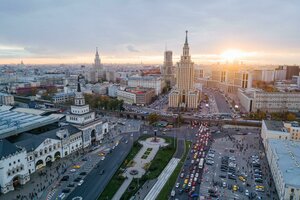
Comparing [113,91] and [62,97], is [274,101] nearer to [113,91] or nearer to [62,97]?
[113,91]

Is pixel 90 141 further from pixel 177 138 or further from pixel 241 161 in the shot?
pixel 241 161

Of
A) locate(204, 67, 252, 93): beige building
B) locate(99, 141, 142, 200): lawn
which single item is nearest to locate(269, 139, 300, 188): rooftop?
locate(99, 141, 142, 200): lawn

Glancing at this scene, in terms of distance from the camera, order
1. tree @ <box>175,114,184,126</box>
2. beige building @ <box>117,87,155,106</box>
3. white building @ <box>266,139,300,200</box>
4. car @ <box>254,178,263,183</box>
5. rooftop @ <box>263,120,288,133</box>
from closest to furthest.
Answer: white building @ <box>266,139,300,200</box> < car @ <box>254,178,263,183</box> < rooftop @ <box>263,120,288,133</box> < tree @ <box>175,114,184,126</box> < beige building @ <box>117,87,155,106</box>

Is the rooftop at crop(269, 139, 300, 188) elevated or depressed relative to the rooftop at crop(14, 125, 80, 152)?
depressed

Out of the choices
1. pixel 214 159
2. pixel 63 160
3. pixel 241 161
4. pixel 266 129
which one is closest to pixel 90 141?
pixel 63 160

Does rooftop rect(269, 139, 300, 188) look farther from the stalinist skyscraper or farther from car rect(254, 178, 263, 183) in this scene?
the stalinist skyscraper

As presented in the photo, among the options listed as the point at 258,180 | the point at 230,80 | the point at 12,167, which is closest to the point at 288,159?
the point at 258,180

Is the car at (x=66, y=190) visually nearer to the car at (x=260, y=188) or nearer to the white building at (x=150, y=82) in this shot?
the car at (x=260, y=188)
